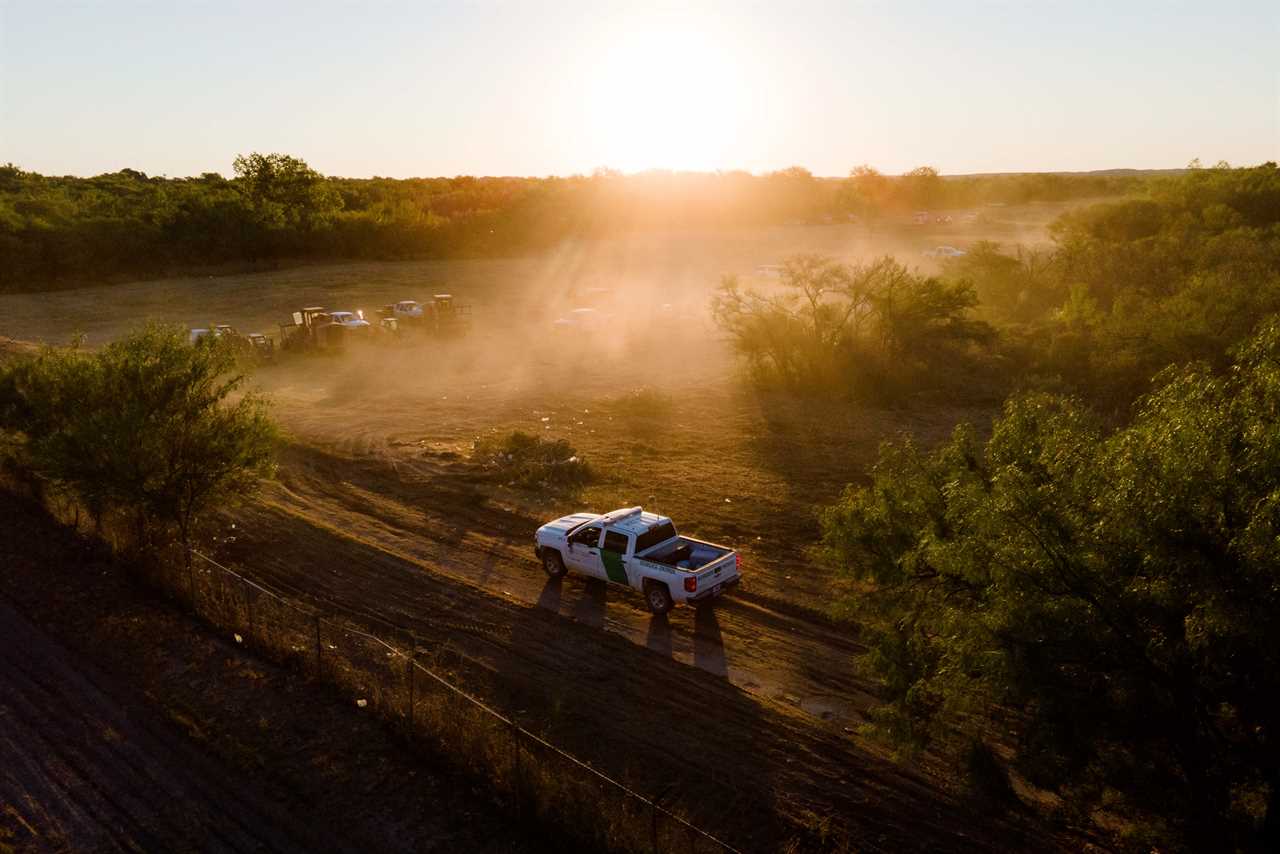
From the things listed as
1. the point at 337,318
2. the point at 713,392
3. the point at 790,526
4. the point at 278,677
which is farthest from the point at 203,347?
the point at 337,318

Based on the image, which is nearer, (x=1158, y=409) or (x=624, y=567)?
(x=1158, y=409)

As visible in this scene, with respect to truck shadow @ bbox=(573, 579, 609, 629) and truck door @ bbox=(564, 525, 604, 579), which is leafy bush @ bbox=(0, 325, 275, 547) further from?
truck shadow @ bbox=(573, 579, 609, 629)

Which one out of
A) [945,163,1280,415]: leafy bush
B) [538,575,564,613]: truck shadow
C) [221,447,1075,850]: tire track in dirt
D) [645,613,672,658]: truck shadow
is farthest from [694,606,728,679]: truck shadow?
[945,163,1280,415]: leafy bush

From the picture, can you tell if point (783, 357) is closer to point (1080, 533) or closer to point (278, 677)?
point (278, 677)

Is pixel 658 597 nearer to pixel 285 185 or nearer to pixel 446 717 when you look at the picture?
pixel 446 717

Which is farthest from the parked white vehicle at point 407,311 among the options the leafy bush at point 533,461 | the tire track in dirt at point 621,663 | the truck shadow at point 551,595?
the truck shadow at point 551,595
